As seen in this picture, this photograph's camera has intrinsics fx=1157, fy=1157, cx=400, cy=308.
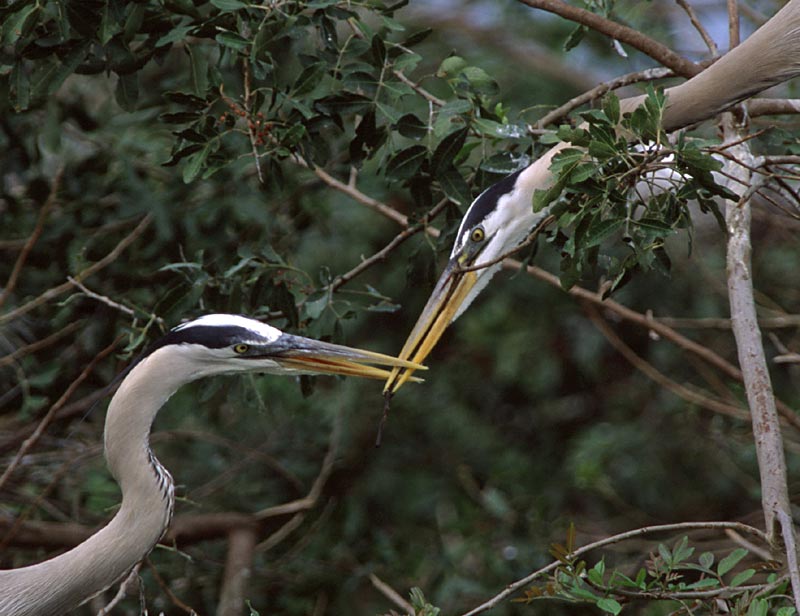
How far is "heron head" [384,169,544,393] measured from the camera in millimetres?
2275

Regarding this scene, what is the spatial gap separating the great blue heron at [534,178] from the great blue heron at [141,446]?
0.85ft

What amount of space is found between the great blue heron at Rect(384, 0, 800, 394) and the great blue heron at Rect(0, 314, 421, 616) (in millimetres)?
260

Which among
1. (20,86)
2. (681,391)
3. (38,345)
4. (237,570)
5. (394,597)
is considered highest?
(20,86)

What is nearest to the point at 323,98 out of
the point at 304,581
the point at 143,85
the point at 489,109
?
the point at 489,109

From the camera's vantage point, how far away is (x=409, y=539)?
3.49 metres

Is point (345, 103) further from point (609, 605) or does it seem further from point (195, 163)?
point (609, 605)

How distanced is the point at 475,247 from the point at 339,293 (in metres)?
0.40

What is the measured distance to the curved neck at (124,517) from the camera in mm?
2051

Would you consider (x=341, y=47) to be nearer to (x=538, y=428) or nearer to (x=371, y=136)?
(x=371, y=136)

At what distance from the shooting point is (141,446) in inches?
80.9

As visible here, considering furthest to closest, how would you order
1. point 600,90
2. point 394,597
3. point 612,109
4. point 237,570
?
1. point 237,570
2. point 600,90
3. point 394,597
4. point 612,109

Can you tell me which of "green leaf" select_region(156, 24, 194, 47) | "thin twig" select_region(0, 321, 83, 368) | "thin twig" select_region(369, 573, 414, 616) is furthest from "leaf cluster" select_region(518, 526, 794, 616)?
"thin twig" select_region(0, 321, 83, 368)

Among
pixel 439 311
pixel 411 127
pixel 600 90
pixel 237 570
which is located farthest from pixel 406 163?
pixel 237 570

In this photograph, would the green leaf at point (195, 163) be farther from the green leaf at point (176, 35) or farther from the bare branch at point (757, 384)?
the bare branch at point (757, 384)
